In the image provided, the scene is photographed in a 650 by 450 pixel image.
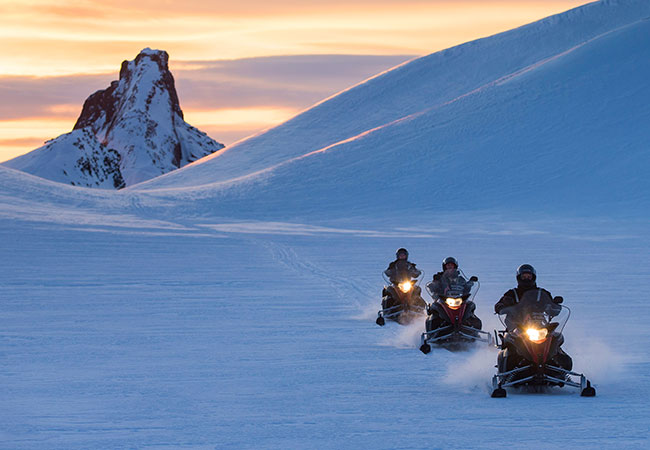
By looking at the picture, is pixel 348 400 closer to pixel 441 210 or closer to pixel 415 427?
pixel 415 427

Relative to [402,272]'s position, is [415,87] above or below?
above

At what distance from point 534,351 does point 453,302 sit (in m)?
2.91

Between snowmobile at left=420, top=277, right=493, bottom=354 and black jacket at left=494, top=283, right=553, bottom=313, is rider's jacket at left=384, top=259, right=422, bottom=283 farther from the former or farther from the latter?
black jacket at left=494, top=283, right=553, bottom=313

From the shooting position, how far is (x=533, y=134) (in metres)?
77.8

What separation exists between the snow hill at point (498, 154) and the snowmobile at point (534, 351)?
168ft

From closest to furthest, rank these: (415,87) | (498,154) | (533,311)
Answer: (533,311)
(498,154)
(415,87)

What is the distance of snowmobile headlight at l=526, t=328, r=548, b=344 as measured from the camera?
9.23 m

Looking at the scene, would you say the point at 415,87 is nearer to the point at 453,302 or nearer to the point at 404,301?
the point at 404,301

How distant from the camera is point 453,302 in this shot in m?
12.2

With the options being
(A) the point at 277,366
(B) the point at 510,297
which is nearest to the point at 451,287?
(B) the point at 510,297

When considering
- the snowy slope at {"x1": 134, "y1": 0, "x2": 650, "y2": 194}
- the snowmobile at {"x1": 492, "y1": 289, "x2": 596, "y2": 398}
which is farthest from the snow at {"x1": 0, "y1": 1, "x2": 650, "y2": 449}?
the snowy slope at {"x1": 134, "y1": 0, "x2": 650, "y2": 194}

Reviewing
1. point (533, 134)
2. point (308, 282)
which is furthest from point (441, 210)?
point (308, 282)

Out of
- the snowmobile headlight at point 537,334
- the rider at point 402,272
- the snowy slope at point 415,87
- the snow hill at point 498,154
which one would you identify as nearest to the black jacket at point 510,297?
the snowmobile headlight at point 537,334

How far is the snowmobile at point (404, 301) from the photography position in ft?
49.5
